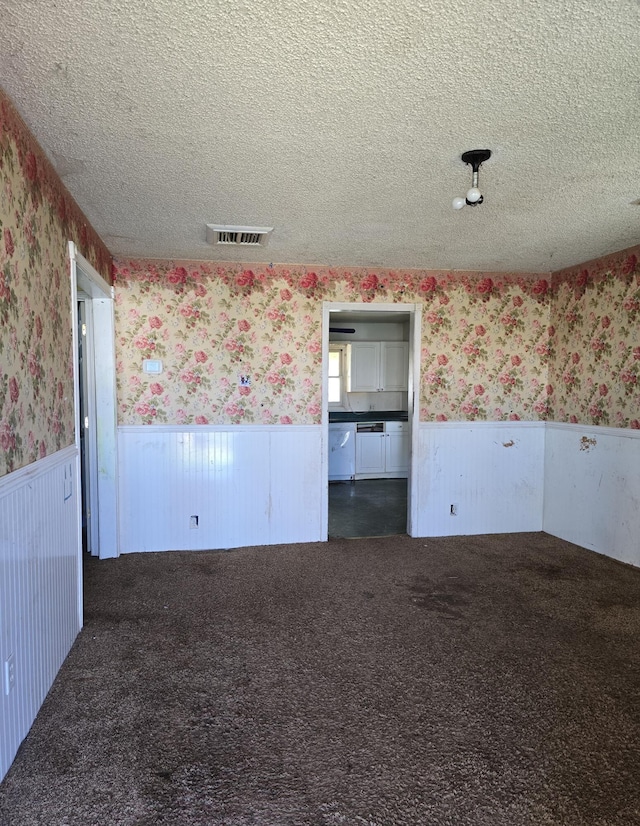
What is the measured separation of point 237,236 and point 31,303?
5.58 ft

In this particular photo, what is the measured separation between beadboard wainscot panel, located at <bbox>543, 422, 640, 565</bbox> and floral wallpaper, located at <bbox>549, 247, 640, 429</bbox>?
0.43 feet

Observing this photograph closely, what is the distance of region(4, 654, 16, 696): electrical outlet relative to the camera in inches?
67.5

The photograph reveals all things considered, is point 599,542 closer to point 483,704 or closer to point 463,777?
point 483,704

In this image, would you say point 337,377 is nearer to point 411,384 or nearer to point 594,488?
point 411,384

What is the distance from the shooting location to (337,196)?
275 cm

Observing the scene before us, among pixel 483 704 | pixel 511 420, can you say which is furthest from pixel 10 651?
pixel 511 420

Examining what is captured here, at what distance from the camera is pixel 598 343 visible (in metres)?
4.07

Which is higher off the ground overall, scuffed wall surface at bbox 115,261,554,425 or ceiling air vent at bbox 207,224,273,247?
ceiling air vent at bbox 207,224,273,247

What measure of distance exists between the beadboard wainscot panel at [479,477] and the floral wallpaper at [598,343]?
0.49 meters

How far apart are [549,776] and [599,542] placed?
9.04 ft

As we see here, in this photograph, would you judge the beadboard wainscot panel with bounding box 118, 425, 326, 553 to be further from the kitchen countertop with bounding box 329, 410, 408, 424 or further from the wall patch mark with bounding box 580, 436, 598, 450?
the kitchen countertop with bounding box 329, 410, 408, 424

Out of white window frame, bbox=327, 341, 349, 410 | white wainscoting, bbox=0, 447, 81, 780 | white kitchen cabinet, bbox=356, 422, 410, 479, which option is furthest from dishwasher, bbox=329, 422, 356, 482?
white wainscoting, bbox=0, 447, 81, 780

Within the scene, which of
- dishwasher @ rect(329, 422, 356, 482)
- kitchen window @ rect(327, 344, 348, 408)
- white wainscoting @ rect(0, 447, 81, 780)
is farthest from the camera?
kitchen window @ rect(327, 344, 348, 408)

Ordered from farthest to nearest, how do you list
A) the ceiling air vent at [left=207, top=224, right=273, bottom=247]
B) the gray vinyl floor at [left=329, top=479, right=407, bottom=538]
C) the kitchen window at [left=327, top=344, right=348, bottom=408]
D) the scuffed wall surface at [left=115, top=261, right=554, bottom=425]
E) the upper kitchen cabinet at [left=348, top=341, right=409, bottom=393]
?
the kitchen window at [left=327, top=344, right=348, bottom=408], the upper kitchen cabinet at [left=348, top=341, right=409, bottom=393], the gray vinyl floor at [left=329, top=479, right=407, bottom=538], the scuffed wall surface at [left=115, top=261, right=554, bottom=425], the ceiling air vent at [left=207, top=224, right=273, bottom=247]
